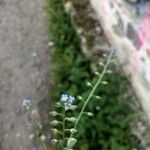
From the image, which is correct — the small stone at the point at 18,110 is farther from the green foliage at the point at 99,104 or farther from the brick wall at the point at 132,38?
the brick wall at the point at 132,38

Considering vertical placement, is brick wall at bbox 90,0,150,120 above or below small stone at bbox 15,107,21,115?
above

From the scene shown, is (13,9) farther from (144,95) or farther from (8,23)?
(144,95)

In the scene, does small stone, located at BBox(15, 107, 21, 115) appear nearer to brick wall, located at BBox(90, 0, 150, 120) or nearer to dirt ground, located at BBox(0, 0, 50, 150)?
dirt ground, located at BBox(0, 0, 50, 150)

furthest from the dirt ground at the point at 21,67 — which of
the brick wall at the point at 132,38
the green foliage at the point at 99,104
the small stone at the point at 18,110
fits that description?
the brick wall at the point at 132,38

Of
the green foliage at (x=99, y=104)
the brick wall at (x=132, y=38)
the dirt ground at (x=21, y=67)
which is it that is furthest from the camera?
the dirt ground at (x=21, y=67)

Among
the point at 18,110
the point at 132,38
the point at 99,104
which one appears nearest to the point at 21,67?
the point at 18,110

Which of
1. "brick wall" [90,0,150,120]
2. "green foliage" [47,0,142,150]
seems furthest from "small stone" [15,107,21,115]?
"brick wall" [90,0,150,120]
